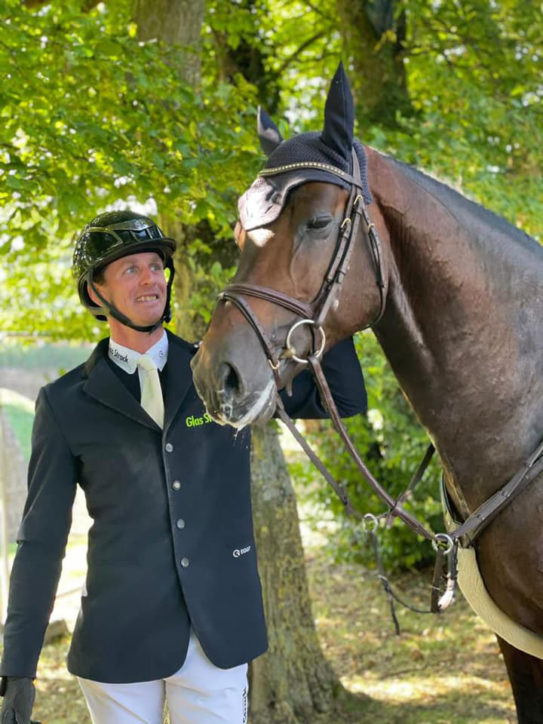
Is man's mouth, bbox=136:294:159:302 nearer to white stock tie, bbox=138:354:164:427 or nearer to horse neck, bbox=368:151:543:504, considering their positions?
white stock tie, bbox=138:354:164:427

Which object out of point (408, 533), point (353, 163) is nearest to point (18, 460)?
point (408, 533)

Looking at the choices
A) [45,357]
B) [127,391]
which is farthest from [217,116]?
[45,357]

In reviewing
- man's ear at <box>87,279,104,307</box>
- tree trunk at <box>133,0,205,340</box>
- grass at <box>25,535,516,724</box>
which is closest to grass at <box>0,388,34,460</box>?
grass at <box>25,535,516,724</box>

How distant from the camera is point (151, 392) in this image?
2.67 metres

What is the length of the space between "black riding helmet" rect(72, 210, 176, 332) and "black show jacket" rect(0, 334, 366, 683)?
0.75 feet

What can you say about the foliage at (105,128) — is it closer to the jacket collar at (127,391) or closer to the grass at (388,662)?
the jacket collar at (127,391)

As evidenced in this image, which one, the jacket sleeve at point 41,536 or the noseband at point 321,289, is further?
the jacket sleeve at point 41,536

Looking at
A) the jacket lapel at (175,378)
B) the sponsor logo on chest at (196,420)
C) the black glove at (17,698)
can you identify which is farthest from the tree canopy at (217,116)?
the black glove at (17,698)

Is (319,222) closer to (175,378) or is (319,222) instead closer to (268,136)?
(268,136)

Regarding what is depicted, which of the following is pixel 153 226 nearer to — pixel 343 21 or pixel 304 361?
pixel 304 361

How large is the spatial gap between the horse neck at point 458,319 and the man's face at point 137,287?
0.74 meters

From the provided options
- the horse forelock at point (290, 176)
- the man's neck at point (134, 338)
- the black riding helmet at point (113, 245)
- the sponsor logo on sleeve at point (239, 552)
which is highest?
the horse forelock at point (290, 176)

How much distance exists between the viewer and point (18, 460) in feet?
33.4

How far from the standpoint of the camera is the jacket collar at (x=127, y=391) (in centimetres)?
257
